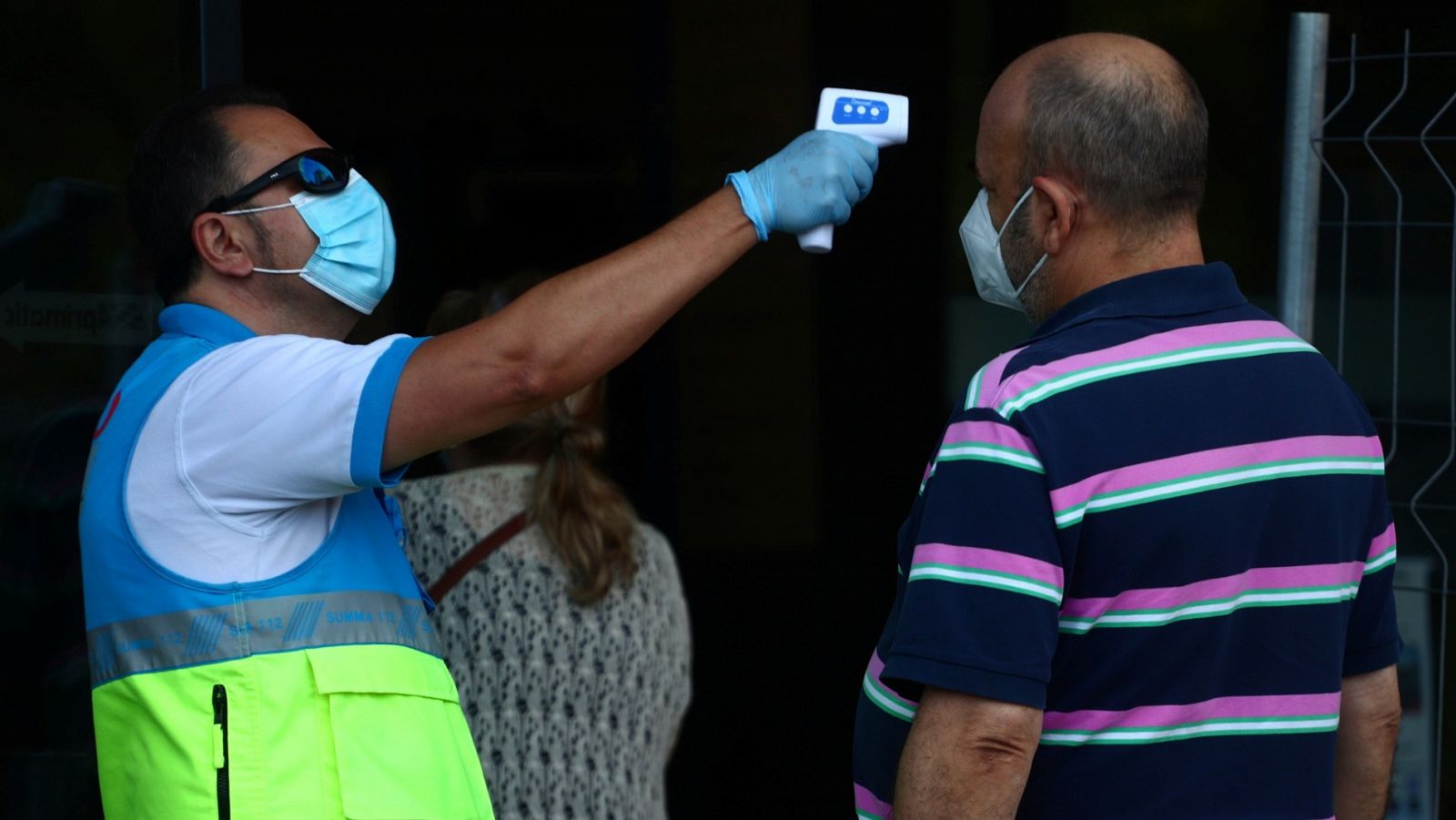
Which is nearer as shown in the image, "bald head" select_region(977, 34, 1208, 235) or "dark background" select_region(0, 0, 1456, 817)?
"bald head" select_region(977, 34, 1208, 235)

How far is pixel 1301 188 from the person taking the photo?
87.7 inches

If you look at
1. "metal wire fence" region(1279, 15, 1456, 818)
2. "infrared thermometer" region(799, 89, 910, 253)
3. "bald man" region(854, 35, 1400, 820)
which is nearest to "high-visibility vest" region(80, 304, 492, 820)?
"bald man" region(854, 35, 1400, 820)

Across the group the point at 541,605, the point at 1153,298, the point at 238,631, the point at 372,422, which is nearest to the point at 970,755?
the point at 1153,298

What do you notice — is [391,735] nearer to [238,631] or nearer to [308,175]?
[238,631]

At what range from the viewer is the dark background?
12.6 ft

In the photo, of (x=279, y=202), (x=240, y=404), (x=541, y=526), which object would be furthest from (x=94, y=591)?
Result: (x=541, y=526)

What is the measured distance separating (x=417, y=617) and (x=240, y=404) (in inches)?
13.9

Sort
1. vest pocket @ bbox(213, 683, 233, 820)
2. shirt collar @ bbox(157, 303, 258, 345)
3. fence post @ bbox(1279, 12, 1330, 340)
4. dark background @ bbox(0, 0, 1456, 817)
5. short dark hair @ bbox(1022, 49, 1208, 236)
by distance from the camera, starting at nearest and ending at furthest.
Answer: short dark hair @ bbox(1022, 49, 1208, 236), vest pocket @ bbox(213, 683, 233, 820), shirt collar @ bbox(157, 303, 258, 345), fence post @ bbox(1279, 12, 1330, 340), dark background @ bbox(0, 0, 1456, 817)

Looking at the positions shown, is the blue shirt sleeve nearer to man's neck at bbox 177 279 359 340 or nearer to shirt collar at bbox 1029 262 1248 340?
man's neck at bbox 177 279 359 340

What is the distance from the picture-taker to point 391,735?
5.61 feet

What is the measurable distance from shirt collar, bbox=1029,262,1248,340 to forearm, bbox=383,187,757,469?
1.28ft

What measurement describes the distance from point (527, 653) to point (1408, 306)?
198cm

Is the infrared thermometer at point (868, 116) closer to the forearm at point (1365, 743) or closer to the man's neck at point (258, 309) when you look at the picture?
the man's neck at point (258, 309)

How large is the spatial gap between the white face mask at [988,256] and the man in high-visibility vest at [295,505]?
0.15 metres
